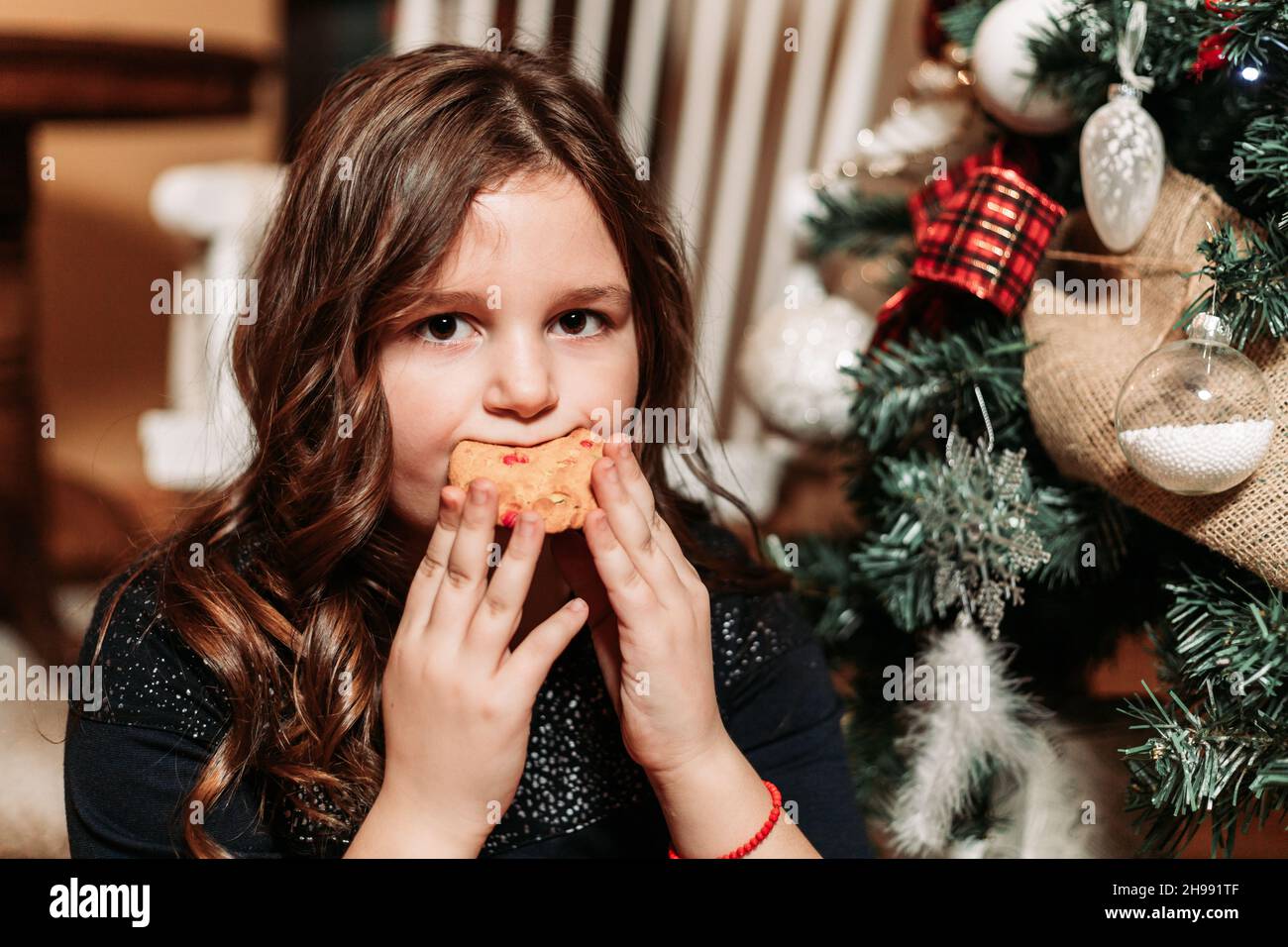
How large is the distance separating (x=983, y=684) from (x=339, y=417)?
0.60 m

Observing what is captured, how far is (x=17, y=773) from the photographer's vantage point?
3.88ft

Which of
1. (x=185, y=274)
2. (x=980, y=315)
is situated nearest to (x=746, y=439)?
(x=980, y=315)

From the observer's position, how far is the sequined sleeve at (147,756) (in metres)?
0.84

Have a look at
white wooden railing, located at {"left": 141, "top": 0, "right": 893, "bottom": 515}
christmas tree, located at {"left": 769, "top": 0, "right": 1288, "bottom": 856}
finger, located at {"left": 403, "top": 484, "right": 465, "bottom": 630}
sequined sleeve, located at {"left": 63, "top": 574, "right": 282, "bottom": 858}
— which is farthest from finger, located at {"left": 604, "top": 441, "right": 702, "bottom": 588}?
white wooden railing, located at {"left": 141, "top": 0, "right": 893, "bottom": 515}

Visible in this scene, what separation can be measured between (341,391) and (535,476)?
0.19 metres

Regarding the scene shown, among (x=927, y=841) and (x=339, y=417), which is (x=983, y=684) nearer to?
(x=927, y=841)

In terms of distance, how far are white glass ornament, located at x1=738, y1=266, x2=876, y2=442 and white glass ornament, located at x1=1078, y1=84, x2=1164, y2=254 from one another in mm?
340

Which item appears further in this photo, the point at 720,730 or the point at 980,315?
the point at 980,315

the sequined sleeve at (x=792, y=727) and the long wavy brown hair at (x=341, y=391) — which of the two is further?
the sequined sleeve at (x=792, y=727)

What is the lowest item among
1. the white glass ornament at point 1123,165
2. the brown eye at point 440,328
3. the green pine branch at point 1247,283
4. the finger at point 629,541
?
the finger at point 629,541

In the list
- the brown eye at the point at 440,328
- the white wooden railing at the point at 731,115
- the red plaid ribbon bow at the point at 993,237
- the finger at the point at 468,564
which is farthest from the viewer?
the white wooden railing at the point at 731,115

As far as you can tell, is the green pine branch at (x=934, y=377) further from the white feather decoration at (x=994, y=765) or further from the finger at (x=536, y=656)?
the finger at (x=536, y=656)

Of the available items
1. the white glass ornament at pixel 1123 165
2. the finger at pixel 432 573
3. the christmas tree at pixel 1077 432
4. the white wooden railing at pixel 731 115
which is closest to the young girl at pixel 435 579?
the finger at pixel 432 573

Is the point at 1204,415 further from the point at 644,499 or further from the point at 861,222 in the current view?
the point at 861,222
